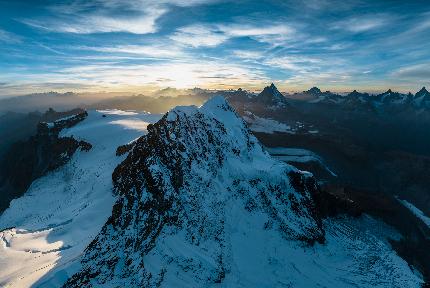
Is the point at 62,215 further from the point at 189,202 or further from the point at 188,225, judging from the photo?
the point at 188,225

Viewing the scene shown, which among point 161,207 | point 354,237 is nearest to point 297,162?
point 354,237

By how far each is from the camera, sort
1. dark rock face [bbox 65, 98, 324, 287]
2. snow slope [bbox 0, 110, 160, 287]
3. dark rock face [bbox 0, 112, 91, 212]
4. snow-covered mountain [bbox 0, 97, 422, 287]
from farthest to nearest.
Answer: dark rock face [bbox 0, 112, 91, 212] → snow-covered mountain [bbox 0, 97, 422, 287] → dark rock face [bbox 65, 98, 324, 287] → snow slope [bbox 0, 110, 160, 287]

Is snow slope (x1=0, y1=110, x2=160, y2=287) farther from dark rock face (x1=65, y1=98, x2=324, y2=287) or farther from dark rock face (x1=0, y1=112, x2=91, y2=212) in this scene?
dark rock face (x1=0, y1=112, x2=91, y2=212)

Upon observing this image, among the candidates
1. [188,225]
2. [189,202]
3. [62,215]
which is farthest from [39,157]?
[188,225]

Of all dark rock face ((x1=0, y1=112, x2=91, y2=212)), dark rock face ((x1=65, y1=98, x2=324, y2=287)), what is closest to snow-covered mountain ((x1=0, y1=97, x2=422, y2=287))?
dark rock face ((x1=65, y1=98, x2=324, y2=287))

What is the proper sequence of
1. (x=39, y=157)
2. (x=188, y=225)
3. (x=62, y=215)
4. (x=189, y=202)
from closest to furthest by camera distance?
(x=188, y=225) < (x=189, y=202) < (x=62, y=215) < (x=39, y=157)

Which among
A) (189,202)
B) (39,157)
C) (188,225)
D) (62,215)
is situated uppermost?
(189,202)
